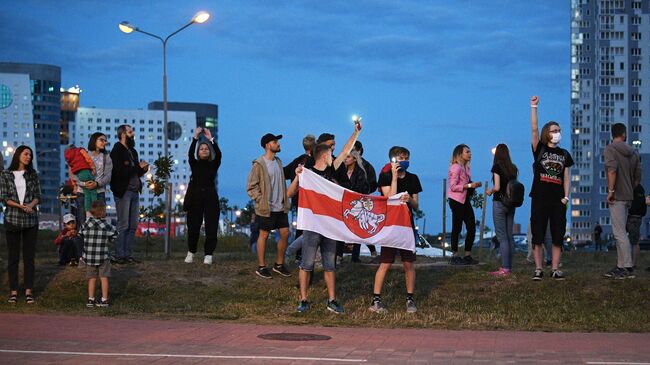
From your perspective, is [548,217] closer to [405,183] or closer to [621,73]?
[405,183]

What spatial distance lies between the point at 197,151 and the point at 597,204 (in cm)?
18153

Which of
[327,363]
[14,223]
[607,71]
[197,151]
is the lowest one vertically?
[327,363]

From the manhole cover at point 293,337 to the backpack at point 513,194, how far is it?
16.8ft

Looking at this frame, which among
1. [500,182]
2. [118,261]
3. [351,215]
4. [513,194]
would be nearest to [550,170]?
[513,194]

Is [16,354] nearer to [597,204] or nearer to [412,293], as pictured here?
[412,293]

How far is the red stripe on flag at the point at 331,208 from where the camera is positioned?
576 inches

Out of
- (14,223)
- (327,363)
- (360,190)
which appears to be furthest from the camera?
(360,190)

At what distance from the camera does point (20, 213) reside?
15766 millimetres

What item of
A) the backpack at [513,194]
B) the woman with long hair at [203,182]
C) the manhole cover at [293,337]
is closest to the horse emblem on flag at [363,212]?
the backpack at [513,194]

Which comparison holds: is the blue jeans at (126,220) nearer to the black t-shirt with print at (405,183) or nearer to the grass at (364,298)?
the grass at (364,298)

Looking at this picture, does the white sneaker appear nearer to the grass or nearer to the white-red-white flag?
the grass

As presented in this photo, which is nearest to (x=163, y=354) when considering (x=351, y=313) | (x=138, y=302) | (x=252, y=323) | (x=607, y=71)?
(x=252, y=323)

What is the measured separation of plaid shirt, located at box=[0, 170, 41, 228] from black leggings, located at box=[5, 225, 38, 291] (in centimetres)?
14

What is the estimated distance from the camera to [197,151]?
694 inches
